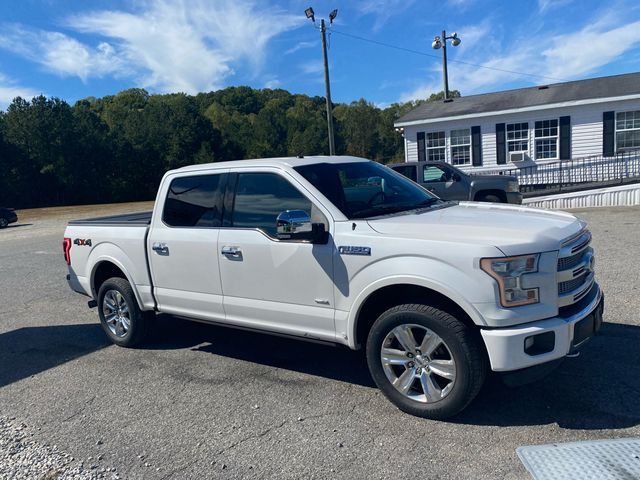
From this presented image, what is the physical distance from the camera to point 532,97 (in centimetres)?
2155

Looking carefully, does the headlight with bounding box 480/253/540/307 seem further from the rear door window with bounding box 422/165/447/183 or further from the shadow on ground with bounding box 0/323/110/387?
the rear door window with bounding box 422/165/447/183

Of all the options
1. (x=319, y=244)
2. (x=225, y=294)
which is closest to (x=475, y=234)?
(x=319, y=244)

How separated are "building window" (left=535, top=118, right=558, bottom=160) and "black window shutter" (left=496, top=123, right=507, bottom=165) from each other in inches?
48.5

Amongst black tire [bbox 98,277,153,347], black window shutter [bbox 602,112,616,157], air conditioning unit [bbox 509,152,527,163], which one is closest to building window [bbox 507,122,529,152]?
air conditioning unit [bbox 509,152,527,163]

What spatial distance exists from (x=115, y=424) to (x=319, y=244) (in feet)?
6.64

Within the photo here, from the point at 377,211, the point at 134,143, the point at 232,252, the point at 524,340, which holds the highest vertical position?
the point at 134,143

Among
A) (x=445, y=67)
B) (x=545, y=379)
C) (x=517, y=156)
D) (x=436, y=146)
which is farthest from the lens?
(x=445, y=67)

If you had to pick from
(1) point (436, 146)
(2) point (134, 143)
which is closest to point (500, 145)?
(1) point (436, 146)

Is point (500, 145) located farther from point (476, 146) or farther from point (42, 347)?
point (42, 347)

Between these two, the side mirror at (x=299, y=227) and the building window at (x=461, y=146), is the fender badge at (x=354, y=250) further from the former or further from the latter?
the building window at (x=461, y=146)

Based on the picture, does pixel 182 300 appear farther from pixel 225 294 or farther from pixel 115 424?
pixel 115 424

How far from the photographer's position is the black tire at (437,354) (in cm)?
349

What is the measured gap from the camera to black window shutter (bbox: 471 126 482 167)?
72.0 feet

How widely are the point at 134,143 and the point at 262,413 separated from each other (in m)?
58.2
